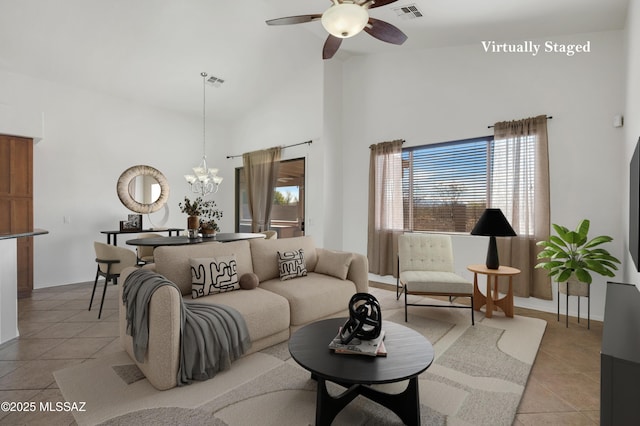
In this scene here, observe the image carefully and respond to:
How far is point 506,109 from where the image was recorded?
161 inches

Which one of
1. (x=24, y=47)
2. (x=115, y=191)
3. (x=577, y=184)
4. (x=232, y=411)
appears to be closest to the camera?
(x=232, y=411)

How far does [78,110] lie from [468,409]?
6287mm

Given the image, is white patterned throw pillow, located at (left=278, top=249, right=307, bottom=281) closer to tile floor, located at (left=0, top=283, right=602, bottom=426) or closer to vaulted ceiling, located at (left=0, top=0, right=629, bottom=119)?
tile floor, located at (left=0, top=283, right=602, bottom=426)

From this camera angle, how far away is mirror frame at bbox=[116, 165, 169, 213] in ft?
18.3

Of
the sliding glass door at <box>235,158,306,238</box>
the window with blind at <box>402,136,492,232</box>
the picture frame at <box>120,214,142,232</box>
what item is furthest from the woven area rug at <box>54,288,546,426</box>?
the sliding glass door at <box>235,158,306,238</box>

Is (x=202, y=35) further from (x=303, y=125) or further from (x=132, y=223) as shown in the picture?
(x=132, y=223)

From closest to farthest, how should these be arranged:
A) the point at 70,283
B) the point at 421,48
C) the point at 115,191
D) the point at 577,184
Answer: the point at 577,184 < the point at 421,48 < the point at 70,283 < the point at 115,191

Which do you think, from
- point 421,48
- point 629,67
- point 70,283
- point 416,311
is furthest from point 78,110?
point 629,67

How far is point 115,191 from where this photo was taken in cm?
554

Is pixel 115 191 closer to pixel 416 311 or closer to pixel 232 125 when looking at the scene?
pixel 232 125

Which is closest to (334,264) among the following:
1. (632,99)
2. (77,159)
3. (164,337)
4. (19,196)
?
(164,337)

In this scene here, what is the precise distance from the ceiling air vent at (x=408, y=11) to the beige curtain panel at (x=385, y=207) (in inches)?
69.6

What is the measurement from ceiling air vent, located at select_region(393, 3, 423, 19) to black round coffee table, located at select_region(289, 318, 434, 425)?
10.7 ft

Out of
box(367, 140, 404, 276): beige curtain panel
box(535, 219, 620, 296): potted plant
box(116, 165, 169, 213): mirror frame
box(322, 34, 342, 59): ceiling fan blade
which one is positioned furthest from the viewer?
box(116, 165, 169, 213): mirror frame
